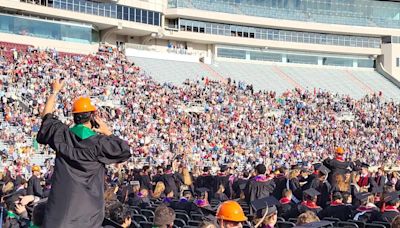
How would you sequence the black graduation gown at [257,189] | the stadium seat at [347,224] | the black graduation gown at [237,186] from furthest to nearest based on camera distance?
the black graduation gown at [237,186] → the black graduation gown at [257,189] → the stadium seat at [347,224]

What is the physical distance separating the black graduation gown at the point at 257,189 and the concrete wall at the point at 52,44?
26.5 metres

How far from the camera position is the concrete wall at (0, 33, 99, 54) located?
36.9 metres

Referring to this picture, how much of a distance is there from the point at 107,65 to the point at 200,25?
12.2m

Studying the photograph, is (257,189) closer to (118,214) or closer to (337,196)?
(337,196)

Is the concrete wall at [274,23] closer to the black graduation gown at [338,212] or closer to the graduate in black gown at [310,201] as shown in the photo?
the graduate in black gown at [310,201]

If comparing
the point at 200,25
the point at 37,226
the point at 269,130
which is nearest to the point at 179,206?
the point at 37,226

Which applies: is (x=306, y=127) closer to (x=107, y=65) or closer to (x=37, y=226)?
(x=107, y=65)

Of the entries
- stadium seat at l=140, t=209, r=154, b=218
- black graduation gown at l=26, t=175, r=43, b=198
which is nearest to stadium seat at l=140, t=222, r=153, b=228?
stadium seat at l=140, t=209, r=154, b=218

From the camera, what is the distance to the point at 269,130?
111 feet

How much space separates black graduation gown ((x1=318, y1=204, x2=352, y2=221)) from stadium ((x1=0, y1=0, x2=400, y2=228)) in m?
0.02

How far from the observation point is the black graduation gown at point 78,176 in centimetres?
588

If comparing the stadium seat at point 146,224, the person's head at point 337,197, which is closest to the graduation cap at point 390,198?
the person's head at point 337,197

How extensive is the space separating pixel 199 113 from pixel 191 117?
4.91ft

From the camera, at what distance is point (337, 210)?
9.79 metres
